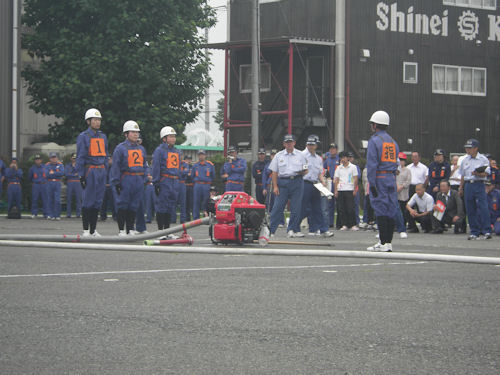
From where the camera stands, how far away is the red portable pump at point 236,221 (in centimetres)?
1447


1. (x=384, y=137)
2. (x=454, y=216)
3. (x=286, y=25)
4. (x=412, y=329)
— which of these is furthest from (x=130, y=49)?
(x=412, y=329)

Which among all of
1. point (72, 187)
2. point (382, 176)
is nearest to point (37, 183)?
point (72, 187)

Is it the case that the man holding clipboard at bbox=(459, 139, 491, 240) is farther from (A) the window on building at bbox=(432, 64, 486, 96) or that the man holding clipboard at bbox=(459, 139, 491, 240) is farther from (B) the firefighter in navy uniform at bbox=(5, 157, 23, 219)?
(A) the window on building at bbox=(432, 64, 486, 96)

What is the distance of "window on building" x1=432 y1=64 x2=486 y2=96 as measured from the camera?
4166cm

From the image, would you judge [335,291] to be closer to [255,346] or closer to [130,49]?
[255,346]

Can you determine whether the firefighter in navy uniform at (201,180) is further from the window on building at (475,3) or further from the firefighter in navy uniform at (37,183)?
the window on building at (475,3)

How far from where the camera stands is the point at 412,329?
6395 mm

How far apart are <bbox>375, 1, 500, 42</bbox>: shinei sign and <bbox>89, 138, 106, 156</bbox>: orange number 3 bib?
26.3 metres

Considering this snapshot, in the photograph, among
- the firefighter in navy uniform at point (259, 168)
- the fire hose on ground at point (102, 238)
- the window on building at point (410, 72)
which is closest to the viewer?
the fire hose on ground at point (102, 238)

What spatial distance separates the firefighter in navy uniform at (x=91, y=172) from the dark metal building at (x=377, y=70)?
23353 millimetres

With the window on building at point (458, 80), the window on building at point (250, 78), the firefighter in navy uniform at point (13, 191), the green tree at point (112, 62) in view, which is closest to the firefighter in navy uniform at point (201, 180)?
the firefighter in navy uniform at point (13, 191)

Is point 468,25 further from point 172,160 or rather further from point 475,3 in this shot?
point 172,160

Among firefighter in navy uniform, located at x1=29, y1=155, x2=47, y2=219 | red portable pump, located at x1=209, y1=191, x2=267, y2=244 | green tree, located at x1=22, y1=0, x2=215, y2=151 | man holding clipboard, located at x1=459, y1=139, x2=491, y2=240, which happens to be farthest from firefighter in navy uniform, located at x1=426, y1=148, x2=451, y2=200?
green tree, located at x1=22, y1=0, x2=215, y2=151

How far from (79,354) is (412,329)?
2.40m
